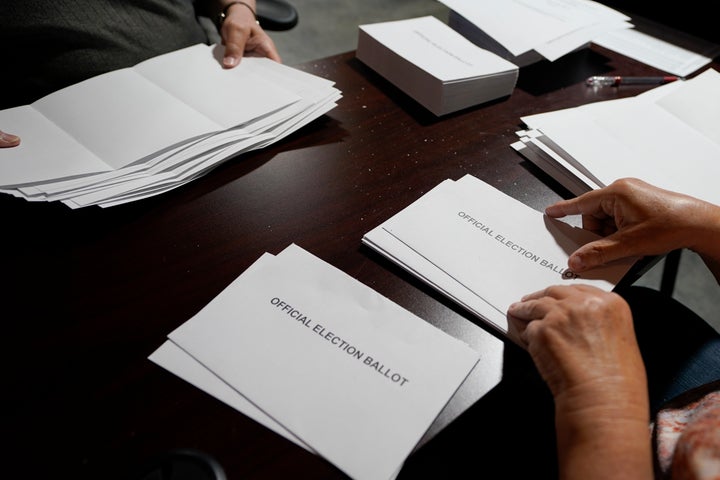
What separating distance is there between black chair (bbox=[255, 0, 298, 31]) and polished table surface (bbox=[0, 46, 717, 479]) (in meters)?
0.36

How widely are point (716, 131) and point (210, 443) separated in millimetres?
1004

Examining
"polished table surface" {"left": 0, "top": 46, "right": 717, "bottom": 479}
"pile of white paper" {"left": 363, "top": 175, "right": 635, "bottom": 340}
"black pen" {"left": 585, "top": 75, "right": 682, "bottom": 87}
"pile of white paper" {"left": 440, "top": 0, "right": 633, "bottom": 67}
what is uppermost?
"pile of white paper" {"left": 440, "top": 0, "right": 633, "bottom": 67}

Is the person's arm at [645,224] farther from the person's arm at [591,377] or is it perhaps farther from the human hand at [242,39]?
the human hand at [242,39]

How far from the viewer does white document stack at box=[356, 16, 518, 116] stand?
38.1 inches

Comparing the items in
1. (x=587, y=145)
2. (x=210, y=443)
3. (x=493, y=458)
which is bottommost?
(x=493, y=458)

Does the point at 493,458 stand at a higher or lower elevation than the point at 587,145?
lower

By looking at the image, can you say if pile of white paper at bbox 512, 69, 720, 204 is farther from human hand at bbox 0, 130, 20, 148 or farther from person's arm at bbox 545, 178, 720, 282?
human hand at bbox 0, 130, 20, 148

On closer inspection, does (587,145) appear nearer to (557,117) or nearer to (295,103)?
(557,117)

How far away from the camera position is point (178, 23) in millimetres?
1193

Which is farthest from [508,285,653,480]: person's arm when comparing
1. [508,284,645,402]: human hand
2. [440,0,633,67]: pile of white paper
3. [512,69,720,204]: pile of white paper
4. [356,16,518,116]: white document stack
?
[440,0,633,67]: pile of white paper

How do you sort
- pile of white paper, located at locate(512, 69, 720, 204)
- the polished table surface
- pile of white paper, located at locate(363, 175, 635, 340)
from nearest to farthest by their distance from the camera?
the polished table surface → pile of white paper, located at locate(363, 175, 635, 340) → pile of white paper, located at locate(512, 69, 720, 204)

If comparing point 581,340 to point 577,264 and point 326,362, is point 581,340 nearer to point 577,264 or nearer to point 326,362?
point 577,264

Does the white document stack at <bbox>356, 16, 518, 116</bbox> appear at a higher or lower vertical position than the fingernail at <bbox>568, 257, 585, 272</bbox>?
higher

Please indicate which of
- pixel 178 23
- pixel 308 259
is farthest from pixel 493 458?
pixel 178 23
